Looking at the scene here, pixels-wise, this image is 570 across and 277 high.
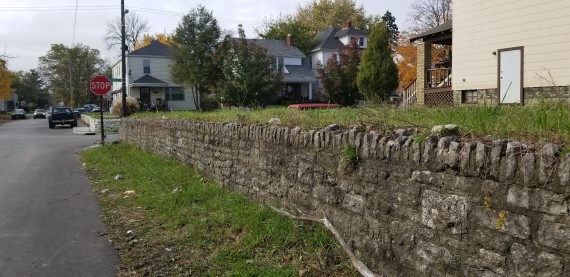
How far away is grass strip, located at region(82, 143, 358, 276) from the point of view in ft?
15.8

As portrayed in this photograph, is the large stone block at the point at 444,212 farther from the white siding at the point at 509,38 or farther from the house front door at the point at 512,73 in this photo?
the house front door at the point at 512,73

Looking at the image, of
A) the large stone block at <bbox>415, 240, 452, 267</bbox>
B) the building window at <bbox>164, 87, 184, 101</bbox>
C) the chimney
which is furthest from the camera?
the chimney

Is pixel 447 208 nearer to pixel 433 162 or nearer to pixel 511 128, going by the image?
pixel 433 162

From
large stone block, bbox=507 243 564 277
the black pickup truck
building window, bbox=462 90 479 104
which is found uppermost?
building window, bbox=462 90 479 104

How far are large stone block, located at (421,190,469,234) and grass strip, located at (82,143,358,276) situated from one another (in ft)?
3.40

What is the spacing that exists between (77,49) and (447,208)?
9576cm

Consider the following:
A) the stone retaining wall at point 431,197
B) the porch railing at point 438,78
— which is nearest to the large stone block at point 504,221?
the stone retaining wall at point 431,197

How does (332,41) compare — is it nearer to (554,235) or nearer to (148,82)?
(148,82)

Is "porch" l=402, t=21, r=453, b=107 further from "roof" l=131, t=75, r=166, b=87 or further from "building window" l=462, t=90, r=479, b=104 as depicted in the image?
"roof" l=131, t=75, r=166, b=87

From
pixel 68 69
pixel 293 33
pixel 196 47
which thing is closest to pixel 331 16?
pixel 293 33

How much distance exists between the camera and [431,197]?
364 centimetres

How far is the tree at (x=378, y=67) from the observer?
27562 mm

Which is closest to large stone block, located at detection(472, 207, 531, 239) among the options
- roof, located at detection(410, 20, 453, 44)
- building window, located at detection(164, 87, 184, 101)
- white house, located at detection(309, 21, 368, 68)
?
roof, located at detection(410, 20, 453, 44)

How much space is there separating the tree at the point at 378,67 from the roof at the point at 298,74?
19.8 metres
